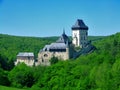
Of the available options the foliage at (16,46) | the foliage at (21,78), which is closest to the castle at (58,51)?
the foliage at (16,46)

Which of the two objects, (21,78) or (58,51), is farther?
(58,51)

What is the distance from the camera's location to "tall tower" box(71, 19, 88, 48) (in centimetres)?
11212

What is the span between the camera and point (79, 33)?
4446 inches

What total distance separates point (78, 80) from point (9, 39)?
12115cm

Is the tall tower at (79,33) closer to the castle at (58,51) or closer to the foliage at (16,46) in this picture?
the castle at (58,51)

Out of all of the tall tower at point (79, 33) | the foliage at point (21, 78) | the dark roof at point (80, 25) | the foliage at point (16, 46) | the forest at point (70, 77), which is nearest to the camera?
the forest at point (70, 77)

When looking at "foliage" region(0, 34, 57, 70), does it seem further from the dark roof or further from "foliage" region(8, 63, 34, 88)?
"foliage" region(8, 63, 34, 88)

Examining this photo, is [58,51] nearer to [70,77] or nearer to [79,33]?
[79,33]

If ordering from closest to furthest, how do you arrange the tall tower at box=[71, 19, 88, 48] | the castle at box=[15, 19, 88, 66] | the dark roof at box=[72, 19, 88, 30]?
the castle at box=[15, 19, 88, 66] → the dark roof at box=[72, 19, 88, 30] → the tall tower at box=[71, 19, 88, 48]

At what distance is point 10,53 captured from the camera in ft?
442

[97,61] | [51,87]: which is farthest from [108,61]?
[51,87]

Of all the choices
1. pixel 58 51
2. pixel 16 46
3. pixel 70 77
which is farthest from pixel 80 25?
pixel 70 77

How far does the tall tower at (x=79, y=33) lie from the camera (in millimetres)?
112125

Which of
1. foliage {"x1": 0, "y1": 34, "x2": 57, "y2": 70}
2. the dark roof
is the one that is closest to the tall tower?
the dark roof
